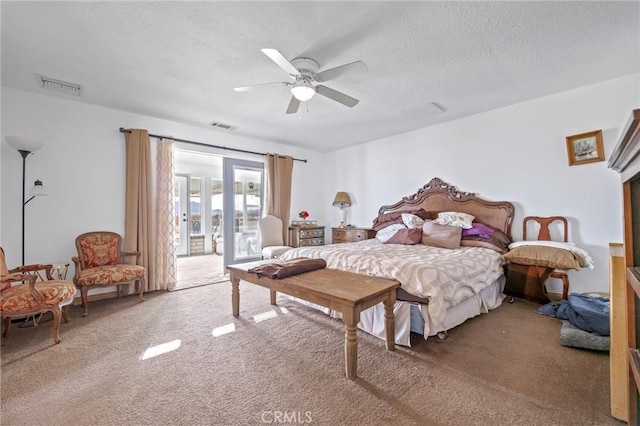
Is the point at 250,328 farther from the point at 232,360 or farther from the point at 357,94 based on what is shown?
the point at 357,94

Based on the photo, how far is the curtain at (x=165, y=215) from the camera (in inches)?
155

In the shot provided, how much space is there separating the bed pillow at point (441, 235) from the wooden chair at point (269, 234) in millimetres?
2237

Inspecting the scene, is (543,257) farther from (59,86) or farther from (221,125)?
(59,86)

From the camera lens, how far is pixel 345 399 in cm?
160

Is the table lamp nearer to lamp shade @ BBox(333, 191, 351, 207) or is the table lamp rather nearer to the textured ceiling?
lamp shade @ BBox(333, 191, 351, 207)

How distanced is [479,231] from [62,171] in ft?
18.0

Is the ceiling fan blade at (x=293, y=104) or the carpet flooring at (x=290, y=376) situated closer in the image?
the carpet flooring at (x=290, y=376)

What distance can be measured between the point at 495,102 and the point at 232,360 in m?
4.30

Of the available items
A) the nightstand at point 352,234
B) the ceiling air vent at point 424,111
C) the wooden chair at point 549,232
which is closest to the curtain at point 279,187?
the nightstand at point 352,234

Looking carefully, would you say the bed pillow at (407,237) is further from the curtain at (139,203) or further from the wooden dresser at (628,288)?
the curtain at (139,203)

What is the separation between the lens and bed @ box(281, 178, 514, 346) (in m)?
2.17

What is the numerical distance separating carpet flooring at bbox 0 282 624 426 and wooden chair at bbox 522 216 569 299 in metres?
0.66

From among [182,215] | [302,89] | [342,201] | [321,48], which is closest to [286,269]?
[302,89]

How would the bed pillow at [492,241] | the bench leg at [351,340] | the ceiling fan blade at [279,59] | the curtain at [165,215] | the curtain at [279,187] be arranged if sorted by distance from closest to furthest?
the bench leg at [351,340], the ceiling fan blade at [279,59], the bed pillow at [492,241], the curtain at [165,215], the curtain at [279,187]
